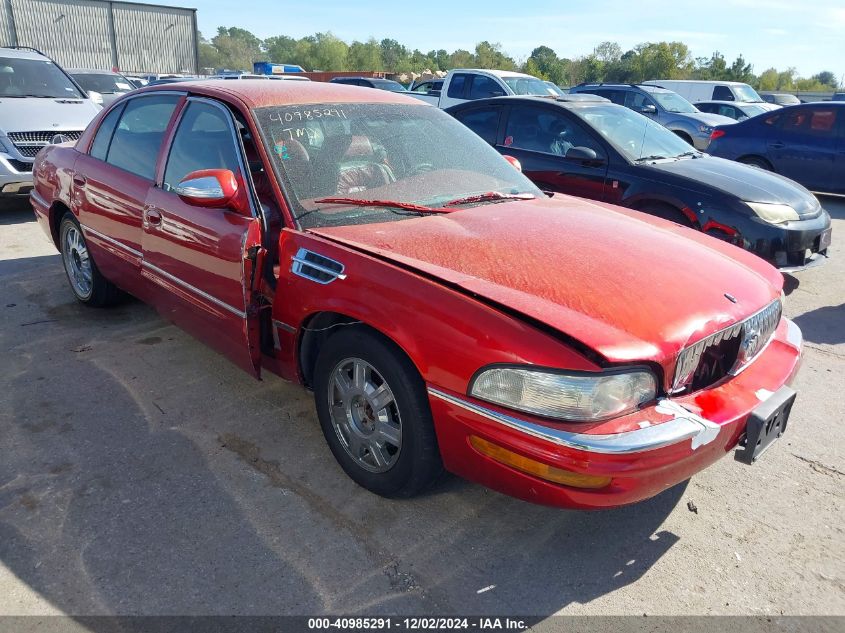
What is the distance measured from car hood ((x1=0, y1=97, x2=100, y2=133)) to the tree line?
27429 millimetres

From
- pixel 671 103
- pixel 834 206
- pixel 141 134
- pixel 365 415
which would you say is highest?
pixel 671 103

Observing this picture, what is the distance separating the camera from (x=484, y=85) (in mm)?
12578

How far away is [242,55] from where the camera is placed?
9631cm

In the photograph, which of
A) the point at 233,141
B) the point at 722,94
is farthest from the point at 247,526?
the point at 722,94

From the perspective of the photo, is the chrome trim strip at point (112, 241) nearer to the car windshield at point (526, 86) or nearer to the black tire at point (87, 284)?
the black tire at point (87, 284)

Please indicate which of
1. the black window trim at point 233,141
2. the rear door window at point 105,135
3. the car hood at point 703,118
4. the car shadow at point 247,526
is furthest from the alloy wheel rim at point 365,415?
the car hood at point 703,118

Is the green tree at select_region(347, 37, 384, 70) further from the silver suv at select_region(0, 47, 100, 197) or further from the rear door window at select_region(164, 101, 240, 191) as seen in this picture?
the rear door window at select_region(164, 101, 240, 191)

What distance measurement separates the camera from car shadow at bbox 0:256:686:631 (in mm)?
2254

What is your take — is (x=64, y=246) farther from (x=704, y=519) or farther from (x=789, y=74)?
(x=789, y=74)

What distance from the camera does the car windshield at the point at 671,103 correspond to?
47.9 ft

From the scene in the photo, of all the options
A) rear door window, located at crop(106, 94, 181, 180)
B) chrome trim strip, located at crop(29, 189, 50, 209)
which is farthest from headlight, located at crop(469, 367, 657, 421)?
chrome trim strip, located at crop(29, 189, 50, 209)

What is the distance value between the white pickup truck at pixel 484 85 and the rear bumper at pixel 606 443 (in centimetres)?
1073

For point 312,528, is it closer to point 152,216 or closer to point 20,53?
point 152,216

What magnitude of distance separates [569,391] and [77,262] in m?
4.19
